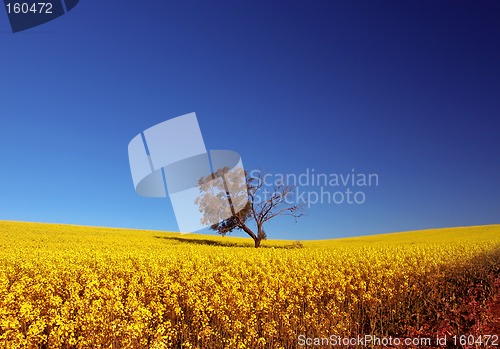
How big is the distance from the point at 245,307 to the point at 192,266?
7.78 meters

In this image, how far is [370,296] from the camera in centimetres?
1120

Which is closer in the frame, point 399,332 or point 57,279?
point 399,332

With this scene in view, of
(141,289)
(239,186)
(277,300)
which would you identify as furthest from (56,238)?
(277,300)

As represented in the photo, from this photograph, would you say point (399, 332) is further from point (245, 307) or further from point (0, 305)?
point (0, 305)

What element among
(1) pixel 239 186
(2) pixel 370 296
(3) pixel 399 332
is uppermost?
(1) pixel 239 186

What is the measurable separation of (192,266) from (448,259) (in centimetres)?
1316

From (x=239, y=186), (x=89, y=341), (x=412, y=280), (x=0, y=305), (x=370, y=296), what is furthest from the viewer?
(x=239, y=186)

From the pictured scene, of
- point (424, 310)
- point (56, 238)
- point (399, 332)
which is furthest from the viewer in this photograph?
point (56, 238)

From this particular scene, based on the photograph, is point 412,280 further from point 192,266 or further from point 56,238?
point 56,238

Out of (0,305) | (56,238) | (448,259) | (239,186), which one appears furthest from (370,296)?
(239,186)

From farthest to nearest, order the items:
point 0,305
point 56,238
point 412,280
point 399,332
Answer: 1. point 56,238
2. point 412,280
3. point 399,332
4. point 0,305

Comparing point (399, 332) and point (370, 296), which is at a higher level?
point (370, 296)

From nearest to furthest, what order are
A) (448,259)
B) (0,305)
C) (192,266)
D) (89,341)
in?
(89,341), (0,305), (192,266), (448,259)

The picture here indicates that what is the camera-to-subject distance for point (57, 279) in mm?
12383
